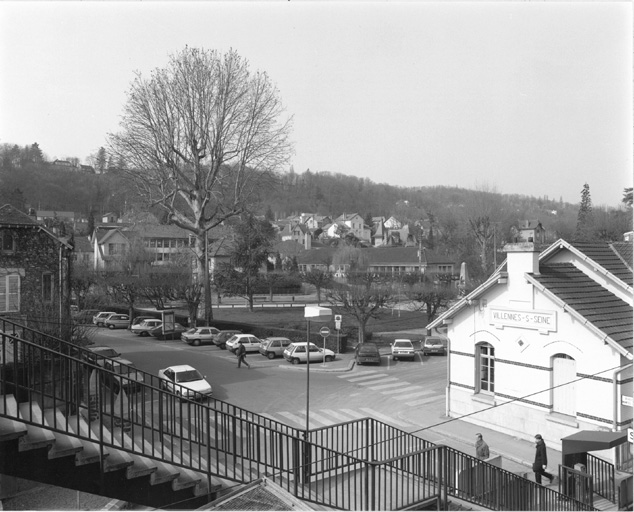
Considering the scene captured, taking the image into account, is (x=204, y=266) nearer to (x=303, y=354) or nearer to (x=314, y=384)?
(x=303, y=354)

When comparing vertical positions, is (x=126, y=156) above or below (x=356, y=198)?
below

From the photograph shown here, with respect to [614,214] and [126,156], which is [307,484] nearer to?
[126,156]

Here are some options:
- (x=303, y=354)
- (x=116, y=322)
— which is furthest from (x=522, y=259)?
(x=116, y=322)

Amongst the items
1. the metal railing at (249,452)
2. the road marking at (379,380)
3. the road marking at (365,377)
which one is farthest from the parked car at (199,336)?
the metal railing at (249,452)

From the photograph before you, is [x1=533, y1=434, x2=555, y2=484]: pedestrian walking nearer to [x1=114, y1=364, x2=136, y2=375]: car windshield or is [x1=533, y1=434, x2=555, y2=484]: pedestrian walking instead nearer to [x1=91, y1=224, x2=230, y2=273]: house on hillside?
[x1=114, y1=364, x2=136, y2=375]: car windshield

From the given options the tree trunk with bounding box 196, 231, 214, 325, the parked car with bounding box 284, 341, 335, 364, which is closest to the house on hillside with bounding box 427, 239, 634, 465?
the parked car with bounding box 284, 341, 335, 364

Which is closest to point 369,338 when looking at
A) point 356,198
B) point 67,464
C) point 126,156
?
point 126,156
